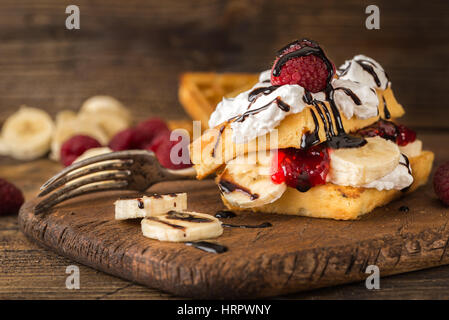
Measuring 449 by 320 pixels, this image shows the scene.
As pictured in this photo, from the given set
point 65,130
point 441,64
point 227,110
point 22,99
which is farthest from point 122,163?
point 441,64

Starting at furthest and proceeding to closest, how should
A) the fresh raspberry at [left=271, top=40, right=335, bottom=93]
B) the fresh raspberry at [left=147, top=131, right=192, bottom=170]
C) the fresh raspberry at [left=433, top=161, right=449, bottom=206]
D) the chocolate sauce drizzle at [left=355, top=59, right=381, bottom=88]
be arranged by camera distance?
the fresh raspberry at [left=147, top=131, right=192, bottom=170]
the chocolate sauce drizzle at [left=355, top=59, right=381, bottom=88]
the fresh raspberry at [left=433, top=161, right=449, bottom=206]
the fresh raspberry at [left=271, top=40, right=335, bottom=93]

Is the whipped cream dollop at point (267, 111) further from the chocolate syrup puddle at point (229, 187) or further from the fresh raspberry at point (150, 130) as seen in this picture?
the fresh raspberry at point (150, 130)

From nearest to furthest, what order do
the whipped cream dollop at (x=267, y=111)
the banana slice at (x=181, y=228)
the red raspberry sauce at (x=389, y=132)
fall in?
the banana slice at (x=181, y=228) → the whipped cream dollop at (x=267, y=111) → the red raspberry sauce at (x=389, y=132)

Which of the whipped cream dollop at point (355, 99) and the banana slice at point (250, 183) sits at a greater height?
the whipped cream dollop at point (355, 99)

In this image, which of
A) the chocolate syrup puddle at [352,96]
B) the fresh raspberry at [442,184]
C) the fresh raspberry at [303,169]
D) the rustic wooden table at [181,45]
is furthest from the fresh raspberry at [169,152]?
the rustic wooden table at [181,45]

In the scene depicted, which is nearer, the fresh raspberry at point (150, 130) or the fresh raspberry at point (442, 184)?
the fresh raspberry at point (442, 184)

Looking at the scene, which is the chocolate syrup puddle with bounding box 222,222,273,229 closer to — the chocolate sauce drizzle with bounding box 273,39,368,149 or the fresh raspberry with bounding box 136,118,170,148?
the chocolate sauce drizzle with bounding box 273,39,368,149

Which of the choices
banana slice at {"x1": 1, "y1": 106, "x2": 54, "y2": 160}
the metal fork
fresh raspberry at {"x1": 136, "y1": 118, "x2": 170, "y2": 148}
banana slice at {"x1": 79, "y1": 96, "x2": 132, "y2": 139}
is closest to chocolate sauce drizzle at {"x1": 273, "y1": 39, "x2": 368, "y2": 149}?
the metal fork

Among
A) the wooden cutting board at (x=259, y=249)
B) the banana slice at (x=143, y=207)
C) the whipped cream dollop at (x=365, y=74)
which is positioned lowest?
the wooden cutting board at (x=259, y=249)
